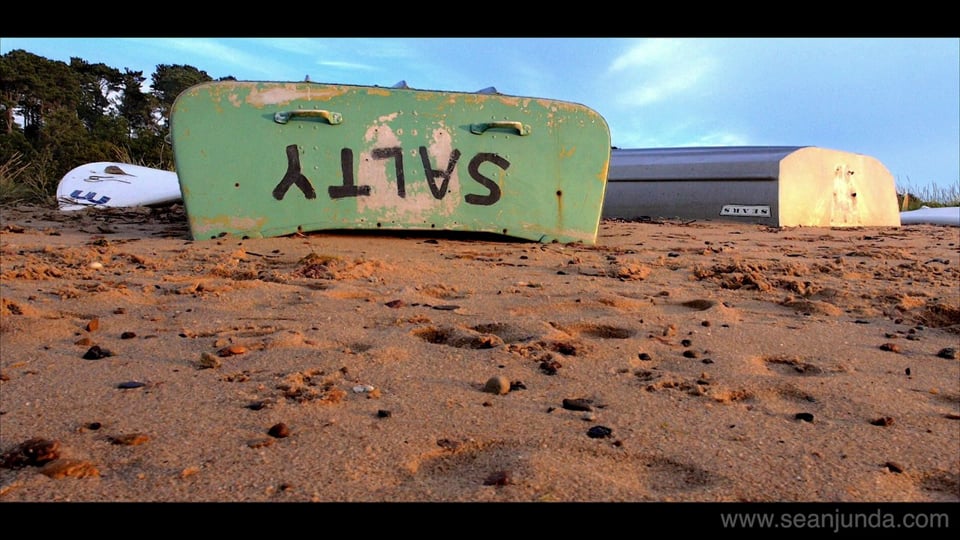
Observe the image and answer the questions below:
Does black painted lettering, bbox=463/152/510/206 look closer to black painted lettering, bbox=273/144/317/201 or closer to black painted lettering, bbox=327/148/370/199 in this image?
black painted lettering, bbox=327/148/370/199

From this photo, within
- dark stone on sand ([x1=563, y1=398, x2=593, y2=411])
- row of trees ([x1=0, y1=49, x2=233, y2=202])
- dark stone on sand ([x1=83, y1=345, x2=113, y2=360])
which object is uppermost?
row of trees ([x1=0, y1=49, x2=233, y2=202])

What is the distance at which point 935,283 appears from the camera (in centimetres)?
370

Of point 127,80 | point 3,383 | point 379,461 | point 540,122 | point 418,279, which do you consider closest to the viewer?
point 379,461

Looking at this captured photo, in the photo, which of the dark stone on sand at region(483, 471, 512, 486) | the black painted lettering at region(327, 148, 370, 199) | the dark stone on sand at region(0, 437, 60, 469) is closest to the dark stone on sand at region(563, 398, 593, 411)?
the dark stone on sand at region(483, 471, 512, 486)

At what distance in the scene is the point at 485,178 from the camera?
482 centimetres

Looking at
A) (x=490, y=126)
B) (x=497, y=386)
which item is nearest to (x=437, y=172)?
(x=490, y=126)

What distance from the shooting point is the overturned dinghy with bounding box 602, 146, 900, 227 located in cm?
746

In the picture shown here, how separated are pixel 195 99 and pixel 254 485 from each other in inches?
145

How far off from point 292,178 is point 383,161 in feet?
1.91

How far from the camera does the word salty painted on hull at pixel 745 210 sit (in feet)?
24.3

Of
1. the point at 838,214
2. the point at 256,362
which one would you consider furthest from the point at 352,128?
the point at 838,214

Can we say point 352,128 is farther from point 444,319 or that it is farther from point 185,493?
point 185,493

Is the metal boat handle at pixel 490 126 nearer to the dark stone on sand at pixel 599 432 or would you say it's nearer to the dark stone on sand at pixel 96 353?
the dark stone on sand at pixel 96 353

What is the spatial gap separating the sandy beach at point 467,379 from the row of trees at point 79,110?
24.4ft
